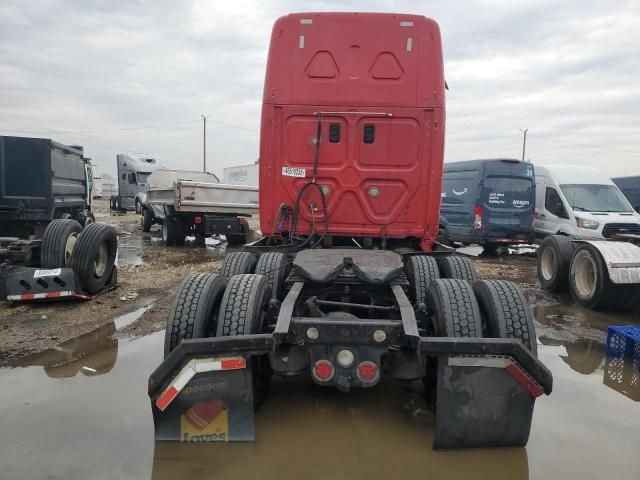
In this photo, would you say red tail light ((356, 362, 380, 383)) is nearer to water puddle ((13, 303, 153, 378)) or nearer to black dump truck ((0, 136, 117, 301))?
water puddle ((13, 303, 153, 378))

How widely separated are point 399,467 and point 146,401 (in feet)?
6.64

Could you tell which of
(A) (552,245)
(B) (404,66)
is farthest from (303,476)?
(A) (552,245)

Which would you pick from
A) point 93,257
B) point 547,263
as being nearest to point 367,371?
point 93,257

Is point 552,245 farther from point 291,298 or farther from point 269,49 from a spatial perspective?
point 291,298

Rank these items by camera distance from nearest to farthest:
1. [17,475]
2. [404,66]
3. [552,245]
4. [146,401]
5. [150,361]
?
[17,475]
[146,401]
[150,361]
[404,66]
[552,245]

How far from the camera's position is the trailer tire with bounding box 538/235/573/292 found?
849cm

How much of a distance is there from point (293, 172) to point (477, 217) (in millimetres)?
8820

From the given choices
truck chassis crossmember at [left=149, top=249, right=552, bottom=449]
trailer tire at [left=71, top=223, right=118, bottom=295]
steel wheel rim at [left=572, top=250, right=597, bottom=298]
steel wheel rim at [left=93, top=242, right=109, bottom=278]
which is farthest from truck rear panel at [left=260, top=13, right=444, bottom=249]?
steel wheel rim at [left=572, top=250, right=597, bottom=298]

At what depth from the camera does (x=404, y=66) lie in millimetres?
5191

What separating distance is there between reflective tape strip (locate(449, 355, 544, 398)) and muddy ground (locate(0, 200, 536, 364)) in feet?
13.2

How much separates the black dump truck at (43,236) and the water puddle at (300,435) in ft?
7.39

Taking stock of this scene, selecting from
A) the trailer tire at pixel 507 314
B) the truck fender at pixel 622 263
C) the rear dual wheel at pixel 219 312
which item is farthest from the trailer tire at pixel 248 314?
the truck fender at pixel 622 263

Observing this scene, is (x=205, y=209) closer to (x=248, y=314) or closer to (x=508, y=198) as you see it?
(x=508, y=198)

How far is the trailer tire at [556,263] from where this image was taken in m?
8.49
